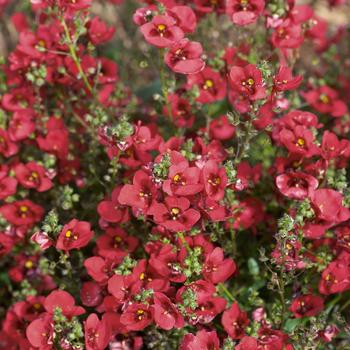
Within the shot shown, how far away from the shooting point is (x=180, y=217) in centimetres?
249

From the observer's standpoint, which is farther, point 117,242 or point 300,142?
point 117,242

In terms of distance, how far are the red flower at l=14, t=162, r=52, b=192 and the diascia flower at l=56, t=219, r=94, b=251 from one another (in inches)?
23.1

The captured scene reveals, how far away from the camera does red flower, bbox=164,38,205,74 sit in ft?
9.26

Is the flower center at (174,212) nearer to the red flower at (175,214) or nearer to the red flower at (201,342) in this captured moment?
the red flower at (175,214)

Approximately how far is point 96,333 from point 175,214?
0.58 metres

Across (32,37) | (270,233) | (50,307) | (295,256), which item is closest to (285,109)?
(270,233)

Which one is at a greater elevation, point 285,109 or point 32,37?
point 32,37

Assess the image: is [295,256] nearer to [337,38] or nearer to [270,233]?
[270,233]

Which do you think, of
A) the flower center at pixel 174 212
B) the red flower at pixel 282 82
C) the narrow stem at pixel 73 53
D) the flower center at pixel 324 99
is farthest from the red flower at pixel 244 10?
the flower center at pixel 174 212

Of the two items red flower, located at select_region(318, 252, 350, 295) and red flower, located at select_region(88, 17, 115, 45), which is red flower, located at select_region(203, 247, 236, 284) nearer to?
red flower, located at select_region(318, 252, 350, 295)

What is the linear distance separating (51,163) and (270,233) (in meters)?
1.16

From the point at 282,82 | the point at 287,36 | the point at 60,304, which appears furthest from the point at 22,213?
the point at 287,36

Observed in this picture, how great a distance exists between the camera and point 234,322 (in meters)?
2.79

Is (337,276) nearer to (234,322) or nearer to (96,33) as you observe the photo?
(234,322)
